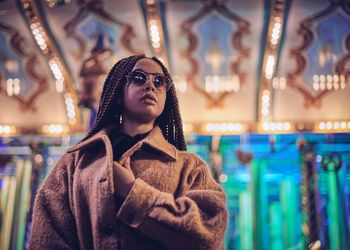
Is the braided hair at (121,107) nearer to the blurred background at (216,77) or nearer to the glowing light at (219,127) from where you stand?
the blurred background at (216,77)

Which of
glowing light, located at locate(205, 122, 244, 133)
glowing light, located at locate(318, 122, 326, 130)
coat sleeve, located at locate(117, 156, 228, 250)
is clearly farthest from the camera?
glowing light, located at locate(205, 122, 244, 133)

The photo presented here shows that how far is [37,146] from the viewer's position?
16.2ft

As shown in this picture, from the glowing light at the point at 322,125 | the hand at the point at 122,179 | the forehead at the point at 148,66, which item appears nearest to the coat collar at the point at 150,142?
the hand at the point at 122,179

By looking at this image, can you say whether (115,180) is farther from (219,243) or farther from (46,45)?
(46,45)

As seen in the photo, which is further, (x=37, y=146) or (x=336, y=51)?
(x=37, y=146)

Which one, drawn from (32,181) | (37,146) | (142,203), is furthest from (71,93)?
(142,203)

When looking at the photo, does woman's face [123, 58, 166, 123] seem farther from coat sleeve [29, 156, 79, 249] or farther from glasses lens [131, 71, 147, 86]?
coat sleeve [29, 156, 79, 249]

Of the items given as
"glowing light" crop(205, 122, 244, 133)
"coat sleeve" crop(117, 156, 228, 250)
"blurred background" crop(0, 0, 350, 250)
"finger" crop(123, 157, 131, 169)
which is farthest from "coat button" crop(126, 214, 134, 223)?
"glowing light" crop(205, 122, 244, 133)

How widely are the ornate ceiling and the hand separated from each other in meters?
2.82

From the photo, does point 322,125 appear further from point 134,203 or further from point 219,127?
point 134,203

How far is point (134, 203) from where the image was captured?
1031mm

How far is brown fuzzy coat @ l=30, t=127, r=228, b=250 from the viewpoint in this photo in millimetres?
1016

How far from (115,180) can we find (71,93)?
390 centimetres

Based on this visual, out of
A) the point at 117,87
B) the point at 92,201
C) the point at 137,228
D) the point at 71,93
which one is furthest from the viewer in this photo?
the point at 71,93
